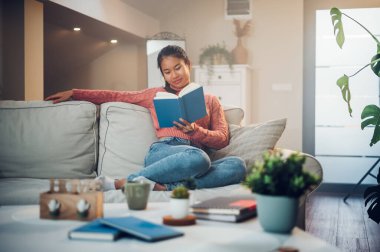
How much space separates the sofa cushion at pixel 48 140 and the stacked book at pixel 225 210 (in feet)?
4.15

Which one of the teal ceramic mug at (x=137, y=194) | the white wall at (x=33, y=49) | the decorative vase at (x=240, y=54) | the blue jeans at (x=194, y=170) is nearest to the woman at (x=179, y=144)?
the blue jeans at (x=194, y=170)

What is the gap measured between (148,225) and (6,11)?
366 centimetres

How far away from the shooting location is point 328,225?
12.4 ft

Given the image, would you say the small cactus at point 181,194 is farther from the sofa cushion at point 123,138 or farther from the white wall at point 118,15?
the white wall at point 118,15

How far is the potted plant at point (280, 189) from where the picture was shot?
4.31 feet

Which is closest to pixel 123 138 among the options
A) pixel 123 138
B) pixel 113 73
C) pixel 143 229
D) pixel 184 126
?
pixel 123 138

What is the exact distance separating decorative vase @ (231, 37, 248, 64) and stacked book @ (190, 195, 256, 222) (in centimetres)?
469

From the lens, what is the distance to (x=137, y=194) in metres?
1.65

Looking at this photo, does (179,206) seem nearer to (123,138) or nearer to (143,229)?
(143,229)

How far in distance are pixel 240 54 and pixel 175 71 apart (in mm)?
3449

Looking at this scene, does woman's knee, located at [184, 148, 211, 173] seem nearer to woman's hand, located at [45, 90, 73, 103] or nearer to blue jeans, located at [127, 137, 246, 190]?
blue jeans, located at [127, 137, 246, 190]

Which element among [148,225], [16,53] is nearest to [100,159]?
[148,225]

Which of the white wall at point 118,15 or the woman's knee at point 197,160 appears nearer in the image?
the woman's knee at point 197,160

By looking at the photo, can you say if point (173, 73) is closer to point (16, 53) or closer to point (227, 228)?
point (227, 228)
